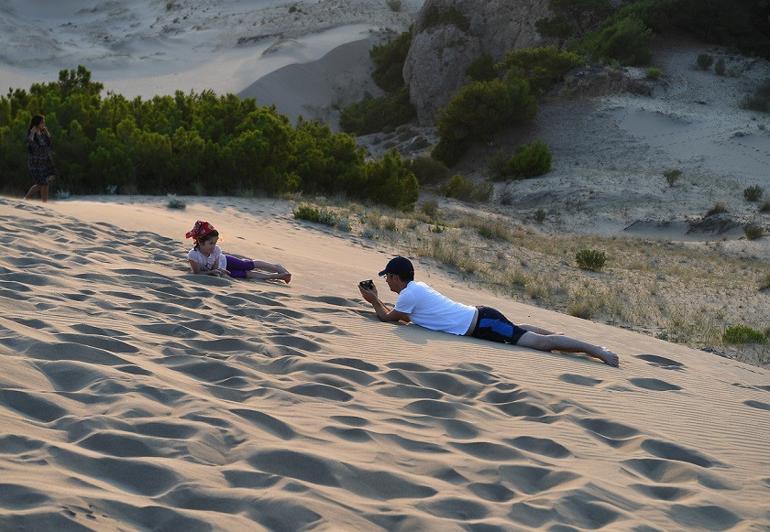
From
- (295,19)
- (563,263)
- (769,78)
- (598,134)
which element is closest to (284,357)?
(563,263)

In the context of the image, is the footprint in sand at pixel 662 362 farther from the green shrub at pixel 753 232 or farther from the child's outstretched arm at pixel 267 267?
the green shrub at pixel 753 232

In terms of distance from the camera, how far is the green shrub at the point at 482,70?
132ft

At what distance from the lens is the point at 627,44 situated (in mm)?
37906

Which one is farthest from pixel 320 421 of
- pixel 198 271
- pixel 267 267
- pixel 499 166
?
pixel 499 166

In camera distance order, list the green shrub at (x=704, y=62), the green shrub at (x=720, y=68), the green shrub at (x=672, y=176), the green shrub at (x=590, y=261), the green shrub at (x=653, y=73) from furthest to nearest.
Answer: the green shrub at (x=704, y=62) → the green shrub at (x=720, y=68) → the green shrub at (x=653, y=73) → the green shrub at (x=672, y=176) → the green shrub at (x=590, y=261)

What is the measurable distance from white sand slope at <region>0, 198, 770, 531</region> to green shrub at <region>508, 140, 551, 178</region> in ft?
72.8

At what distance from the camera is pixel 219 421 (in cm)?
444

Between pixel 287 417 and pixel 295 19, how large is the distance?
53264 millimetres

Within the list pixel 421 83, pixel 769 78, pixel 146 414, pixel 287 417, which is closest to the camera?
pixel 146 414

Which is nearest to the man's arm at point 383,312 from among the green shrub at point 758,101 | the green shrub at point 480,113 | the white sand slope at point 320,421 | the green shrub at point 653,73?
the white sand slope at point 320,421

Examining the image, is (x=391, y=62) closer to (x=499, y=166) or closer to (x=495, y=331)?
(x=499, y=166)

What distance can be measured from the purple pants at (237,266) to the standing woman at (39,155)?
6.51 m

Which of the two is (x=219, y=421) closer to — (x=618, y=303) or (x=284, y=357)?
(x=284, y=357)

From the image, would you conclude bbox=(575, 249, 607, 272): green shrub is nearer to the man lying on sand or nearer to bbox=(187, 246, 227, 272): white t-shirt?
the man lying on sand
